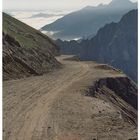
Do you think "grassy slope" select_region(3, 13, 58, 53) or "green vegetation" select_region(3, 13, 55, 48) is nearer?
"green vegetation" select_region(3, 13, 55, 48)

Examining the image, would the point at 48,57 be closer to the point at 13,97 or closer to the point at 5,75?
the point at 5,75

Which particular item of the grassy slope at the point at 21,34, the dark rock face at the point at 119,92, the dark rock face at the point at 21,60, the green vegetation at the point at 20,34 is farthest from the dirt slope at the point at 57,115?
the grassy slope at the point at 21,34

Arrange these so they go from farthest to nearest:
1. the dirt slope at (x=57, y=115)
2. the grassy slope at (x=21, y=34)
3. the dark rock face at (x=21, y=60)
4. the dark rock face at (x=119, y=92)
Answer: the grassy slope at (x=21, y=34), the dark rock face at (x=21, y=60), the dark rock face at (x=119, y=92), the dirt slope at (x=57, y=115)

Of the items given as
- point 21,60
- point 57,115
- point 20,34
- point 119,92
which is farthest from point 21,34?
point 57,115

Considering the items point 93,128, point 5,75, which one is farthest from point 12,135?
point 5,75

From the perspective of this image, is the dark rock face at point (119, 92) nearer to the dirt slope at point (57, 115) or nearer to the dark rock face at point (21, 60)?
the dirt slope at point (57, 115)

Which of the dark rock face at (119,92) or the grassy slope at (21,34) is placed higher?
the grassy slope at (21,34)

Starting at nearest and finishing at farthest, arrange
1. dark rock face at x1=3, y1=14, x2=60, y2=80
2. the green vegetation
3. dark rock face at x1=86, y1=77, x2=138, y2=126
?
1. dark rock face at x1=86, y1=77, x2=138, y2=126
2. dark rock face at x1=3, y1=14, x2=60, y2=80
3. the green vegetation

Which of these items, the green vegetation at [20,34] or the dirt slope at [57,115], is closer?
the dirt slope at [57,115]

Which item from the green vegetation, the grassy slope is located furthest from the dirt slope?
the grassy slope

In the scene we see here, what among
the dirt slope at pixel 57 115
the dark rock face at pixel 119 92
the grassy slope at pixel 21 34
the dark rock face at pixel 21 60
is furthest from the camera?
the grassy slope at pixel 21 34

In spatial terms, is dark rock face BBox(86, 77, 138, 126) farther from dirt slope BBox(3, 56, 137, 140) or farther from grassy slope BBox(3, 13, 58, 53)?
grassy slope BBox(3, 13, 58, 53)

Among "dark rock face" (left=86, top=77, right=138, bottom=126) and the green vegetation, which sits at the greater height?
the green vegetation
